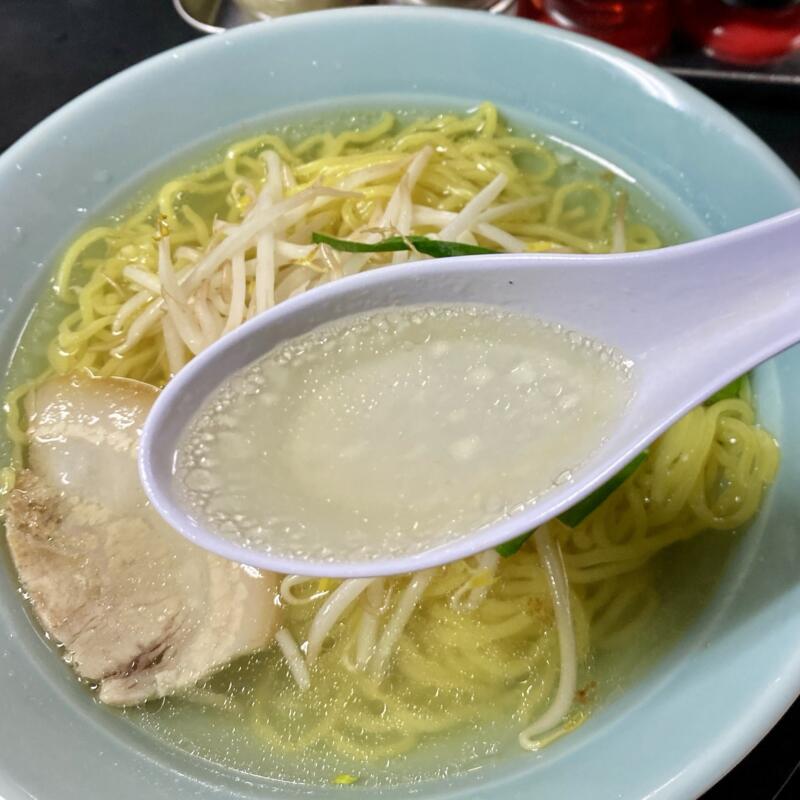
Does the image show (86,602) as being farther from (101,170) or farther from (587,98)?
(587,98)

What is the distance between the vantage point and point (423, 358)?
104 cm

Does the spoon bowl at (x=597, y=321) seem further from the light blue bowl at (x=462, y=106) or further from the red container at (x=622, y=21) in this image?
the red container at (x=622, y=21)

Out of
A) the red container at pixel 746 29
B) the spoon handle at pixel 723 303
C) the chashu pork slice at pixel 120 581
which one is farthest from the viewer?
the red container at pixel 746 29

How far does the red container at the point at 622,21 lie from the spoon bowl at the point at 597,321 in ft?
3.39

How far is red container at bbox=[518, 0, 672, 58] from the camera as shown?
5.71 feet

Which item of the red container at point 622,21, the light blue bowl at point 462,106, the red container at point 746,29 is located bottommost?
the light blue bowl at point 462,106

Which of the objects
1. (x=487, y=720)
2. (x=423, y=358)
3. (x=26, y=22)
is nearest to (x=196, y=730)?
(x=487, y=720)

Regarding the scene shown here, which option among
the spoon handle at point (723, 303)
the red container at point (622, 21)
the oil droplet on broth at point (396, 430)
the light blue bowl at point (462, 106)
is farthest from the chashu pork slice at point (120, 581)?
the red container at point (622, 21)

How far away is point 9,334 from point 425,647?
89cm

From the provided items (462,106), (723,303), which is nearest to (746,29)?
(462,106)

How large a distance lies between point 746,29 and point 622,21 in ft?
0.87

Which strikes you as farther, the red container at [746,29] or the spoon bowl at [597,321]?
the red container at [746,29]

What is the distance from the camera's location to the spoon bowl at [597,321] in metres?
0.88

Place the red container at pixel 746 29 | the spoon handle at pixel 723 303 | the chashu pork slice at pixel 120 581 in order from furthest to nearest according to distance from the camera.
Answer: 1. the red container at pixel 746 29
2. the chashu pork slice at pixel 120 581
3. the spoon handle at pixel 723 303
